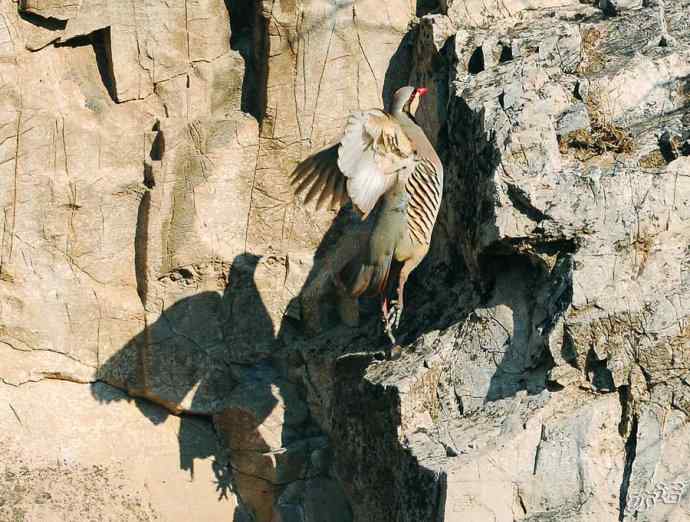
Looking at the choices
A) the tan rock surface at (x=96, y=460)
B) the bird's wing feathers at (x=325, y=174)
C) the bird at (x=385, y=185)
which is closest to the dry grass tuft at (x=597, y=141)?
the bird at (x=385, y=185)

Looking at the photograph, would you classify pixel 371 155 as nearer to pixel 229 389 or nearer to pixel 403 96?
pixel 403 96

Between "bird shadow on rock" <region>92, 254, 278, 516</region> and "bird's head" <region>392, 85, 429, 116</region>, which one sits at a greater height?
"bird's head" <region>392, 85, 429, 116</region>

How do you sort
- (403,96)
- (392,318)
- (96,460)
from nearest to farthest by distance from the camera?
(403,96) < (392,318) < (96,460)

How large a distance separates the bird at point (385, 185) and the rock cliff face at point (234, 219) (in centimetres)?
26

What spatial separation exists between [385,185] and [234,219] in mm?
1575

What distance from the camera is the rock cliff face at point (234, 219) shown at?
863cm

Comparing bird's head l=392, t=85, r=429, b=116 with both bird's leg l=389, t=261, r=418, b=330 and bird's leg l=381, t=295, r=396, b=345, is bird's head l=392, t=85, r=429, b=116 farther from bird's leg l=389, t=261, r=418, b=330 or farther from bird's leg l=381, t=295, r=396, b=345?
bird's leg l=381, t=295, r=396, b=345

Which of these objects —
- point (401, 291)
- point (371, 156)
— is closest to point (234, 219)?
point (401, 291)

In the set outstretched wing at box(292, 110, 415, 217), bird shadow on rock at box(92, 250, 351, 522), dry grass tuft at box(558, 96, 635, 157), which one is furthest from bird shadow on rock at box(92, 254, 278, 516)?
dry grass tuft at box(558, 96, 635, 157)

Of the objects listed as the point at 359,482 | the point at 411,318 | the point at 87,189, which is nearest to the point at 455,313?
the point at 411,318

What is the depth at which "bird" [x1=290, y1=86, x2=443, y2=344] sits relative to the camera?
8102 millimetres

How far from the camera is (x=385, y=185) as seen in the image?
8.20m

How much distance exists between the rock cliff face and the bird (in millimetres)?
264

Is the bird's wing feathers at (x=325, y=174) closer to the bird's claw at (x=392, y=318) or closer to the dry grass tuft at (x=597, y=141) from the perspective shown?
the bird's claw at (x=392, y=318)
